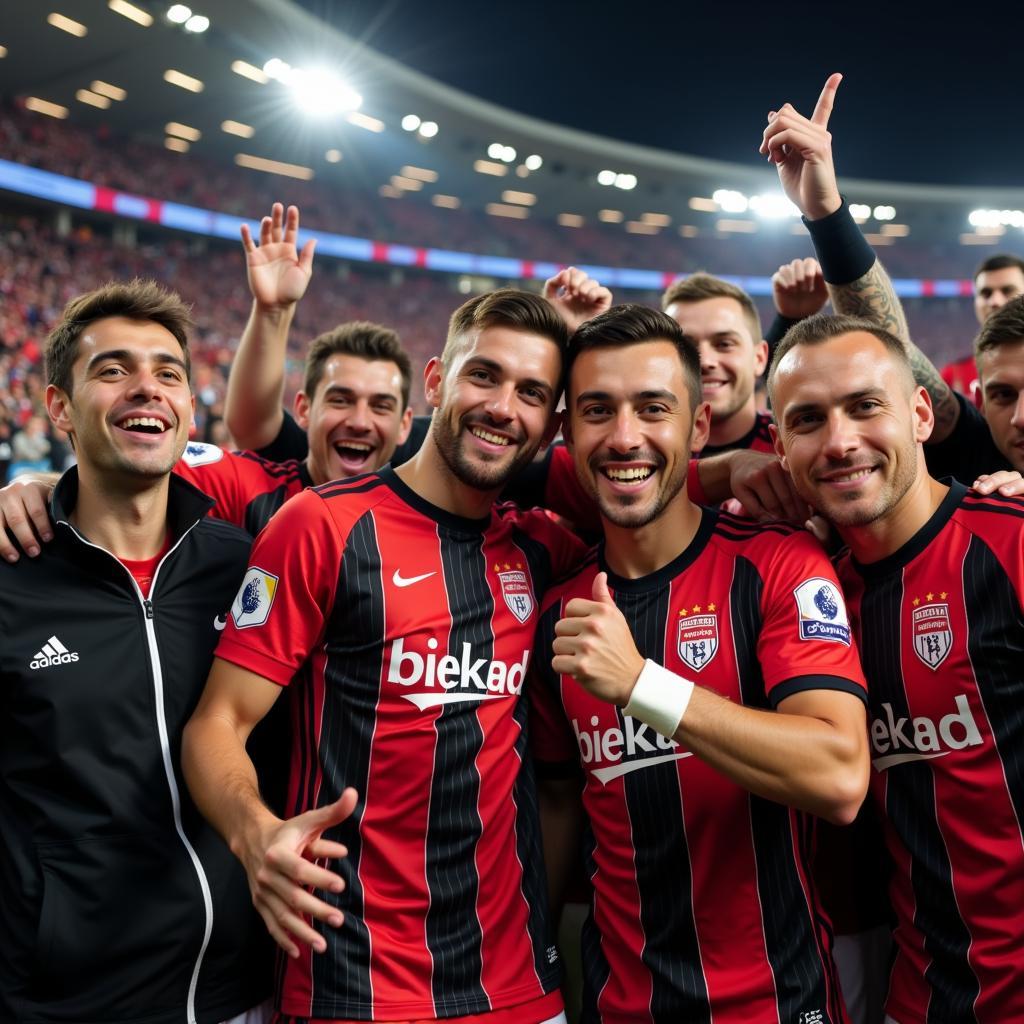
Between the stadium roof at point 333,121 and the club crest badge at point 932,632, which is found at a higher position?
the stadium roof at point 333,121

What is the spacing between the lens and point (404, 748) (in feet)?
7.22

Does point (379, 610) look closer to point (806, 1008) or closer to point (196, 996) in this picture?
point (196, 996)

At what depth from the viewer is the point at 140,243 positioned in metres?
24.2

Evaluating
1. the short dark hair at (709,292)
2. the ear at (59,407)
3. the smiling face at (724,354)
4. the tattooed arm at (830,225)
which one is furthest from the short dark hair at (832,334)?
the ear at (59,407)

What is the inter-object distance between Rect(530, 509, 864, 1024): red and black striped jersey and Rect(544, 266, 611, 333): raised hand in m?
1.28

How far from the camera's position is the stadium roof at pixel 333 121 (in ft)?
56.9

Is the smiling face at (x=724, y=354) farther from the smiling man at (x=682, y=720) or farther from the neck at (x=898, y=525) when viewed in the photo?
the neck at (x=898, y=525)

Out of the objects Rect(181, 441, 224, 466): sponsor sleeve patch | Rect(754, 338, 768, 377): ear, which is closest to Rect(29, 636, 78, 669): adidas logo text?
Rect(181, 441, 224, 466): sponsor sleeve patch

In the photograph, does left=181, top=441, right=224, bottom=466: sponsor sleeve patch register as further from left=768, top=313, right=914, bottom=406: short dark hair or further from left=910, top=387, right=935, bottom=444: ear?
left=910, top=387, right=935, bottom=444: ear

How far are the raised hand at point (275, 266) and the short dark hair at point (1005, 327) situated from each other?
2467 millimetres

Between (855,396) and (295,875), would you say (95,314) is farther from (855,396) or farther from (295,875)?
(855,396)

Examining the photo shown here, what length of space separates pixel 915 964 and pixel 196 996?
185 cm

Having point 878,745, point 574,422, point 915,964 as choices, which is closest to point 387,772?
point 574,422

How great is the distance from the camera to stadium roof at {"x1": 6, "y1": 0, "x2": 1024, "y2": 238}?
17328 mm
